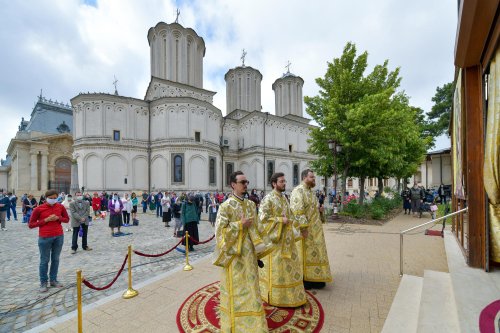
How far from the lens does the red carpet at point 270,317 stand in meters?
3.37

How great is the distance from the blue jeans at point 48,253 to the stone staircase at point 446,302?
6.41 m

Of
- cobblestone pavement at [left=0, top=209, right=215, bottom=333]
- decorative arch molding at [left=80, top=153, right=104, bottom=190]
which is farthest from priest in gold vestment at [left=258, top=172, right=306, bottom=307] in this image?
decorative arch molding at [left=80, top=153, right=104, bottom=190]

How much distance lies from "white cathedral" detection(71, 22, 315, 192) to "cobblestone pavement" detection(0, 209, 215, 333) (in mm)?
16440

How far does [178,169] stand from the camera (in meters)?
27.9

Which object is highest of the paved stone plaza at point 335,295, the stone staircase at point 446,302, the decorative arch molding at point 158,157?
the decorative arch molding at point 158,157

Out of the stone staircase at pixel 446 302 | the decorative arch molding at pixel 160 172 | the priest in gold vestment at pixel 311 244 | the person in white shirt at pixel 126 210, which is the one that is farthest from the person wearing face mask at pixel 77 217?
the decorative arch molding at pixel 160 172

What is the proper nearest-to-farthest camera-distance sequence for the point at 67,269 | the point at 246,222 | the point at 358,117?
the point at 246,222 → the point at 67,269 → the point at 358,117

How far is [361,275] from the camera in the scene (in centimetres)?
531

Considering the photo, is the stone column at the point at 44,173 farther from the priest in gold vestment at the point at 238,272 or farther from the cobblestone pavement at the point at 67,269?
the priest in gold vestment at the point at 238,272

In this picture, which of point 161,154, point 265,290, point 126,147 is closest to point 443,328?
point 265,290

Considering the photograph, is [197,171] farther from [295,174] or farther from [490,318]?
[490,318]

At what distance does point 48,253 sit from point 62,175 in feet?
131

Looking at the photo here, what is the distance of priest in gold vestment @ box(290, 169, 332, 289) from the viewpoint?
14.8ft

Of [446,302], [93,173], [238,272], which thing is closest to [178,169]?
[93,173]
